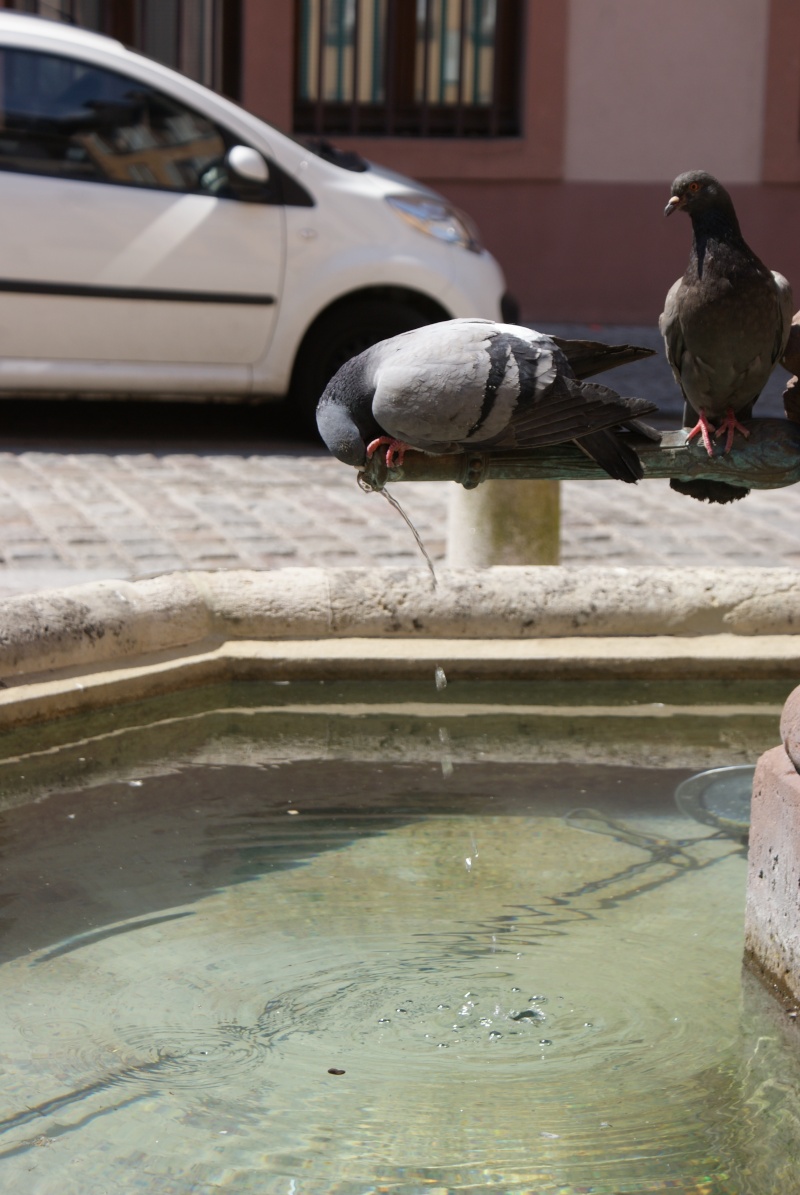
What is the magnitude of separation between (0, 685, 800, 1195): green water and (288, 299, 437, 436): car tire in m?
3.97

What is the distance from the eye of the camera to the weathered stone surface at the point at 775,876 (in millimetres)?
2965

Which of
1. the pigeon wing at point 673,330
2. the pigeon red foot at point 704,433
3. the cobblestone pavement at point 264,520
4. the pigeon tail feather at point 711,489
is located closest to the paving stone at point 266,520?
the cobblestone pavement at point 264,520

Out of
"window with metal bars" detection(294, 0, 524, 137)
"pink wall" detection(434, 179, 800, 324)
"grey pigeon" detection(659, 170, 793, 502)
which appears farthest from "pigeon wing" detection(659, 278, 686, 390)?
"window with metal bars" detection(294, 0, 524, 137)

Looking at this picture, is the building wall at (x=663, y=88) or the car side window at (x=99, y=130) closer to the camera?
the car side window at (x=99, y=130)

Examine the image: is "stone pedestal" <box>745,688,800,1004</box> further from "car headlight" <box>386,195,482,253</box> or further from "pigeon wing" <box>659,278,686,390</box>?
"car headlight" <box>386,195,482,253</box>

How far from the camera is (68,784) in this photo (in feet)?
13.2

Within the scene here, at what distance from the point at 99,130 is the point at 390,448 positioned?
5654 millimetres

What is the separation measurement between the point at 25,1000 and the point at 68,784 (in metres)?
1.03

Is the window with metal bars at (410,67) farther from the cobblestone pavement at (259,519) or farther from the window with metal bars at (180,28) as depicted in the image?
the cobblestone pavement at (259,519)

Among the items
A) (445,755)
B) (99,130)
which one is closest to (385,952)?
(445,755)

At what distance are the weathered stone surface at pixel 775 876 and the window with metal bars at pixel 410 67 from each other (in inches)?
410

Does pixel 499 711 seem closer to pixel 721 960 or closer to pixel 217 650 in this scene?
pixel 217 650

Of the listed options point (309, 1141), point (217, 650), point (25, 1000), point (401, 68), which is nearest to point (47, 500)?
point (217, 650)

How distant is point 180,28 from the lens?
12.5 metres
